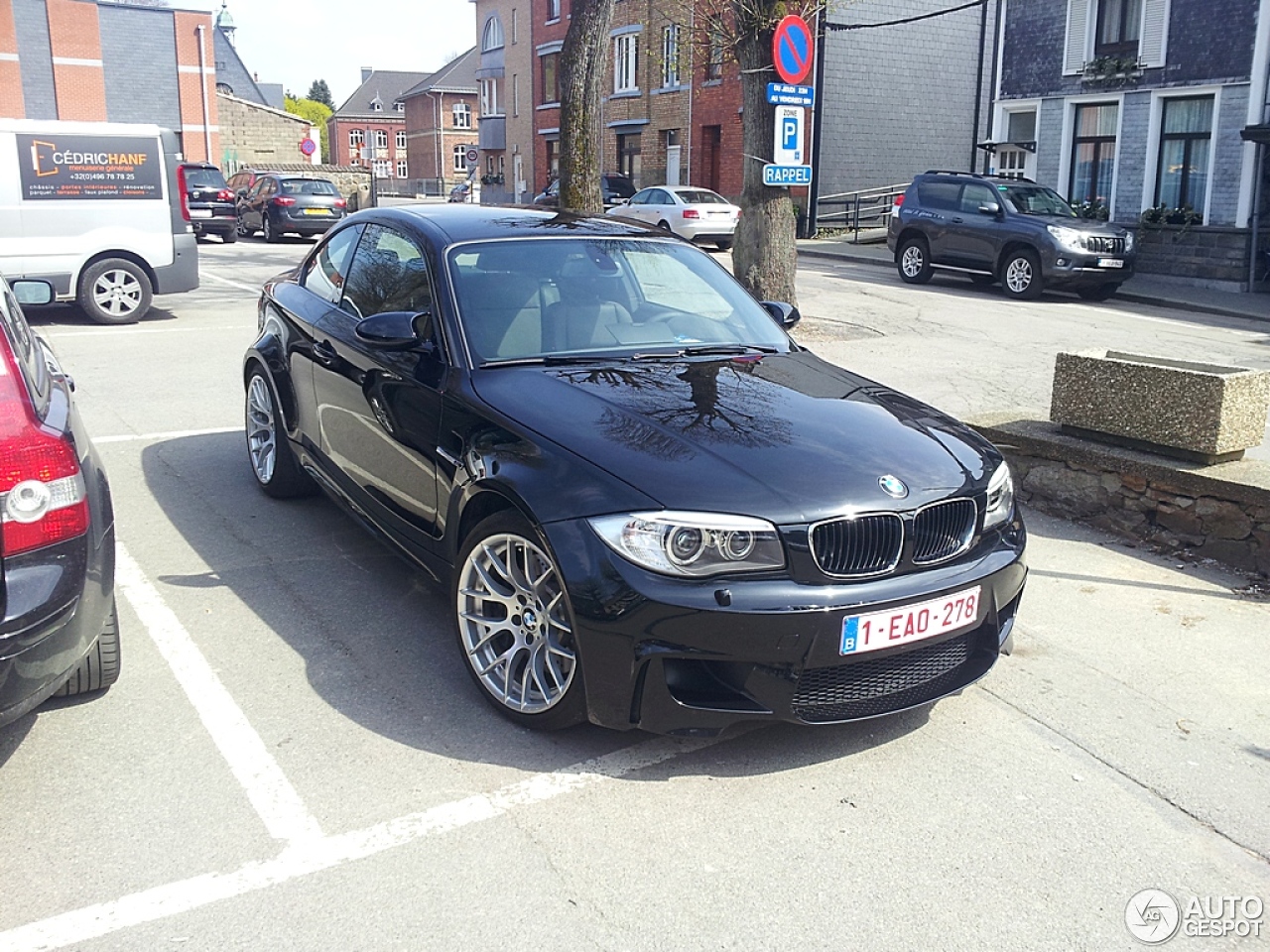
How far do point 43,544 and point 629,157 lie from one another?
1584 inches

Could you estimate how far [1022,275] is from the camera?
18.2 metres

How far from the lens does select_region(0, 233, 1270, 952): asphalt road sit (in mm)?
2930

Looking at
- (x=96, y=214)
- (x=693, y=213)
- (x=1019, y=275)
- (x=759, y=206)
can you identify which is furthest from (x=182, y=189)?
(x=693, y=213)

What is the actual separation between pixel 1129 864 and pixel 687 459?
169 cm

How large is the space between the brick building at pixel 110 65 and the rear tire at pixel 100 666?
51081 mm

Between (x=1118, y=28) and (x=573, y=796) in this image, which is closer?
(x=573, y=796)

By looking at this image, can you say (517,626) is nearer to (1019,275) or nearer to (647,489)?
(647,489)

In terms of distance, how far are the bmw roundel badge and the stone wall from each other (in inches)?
108

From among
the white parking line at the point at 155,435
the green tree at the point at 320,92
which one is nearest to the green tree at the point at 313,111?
the green tree at the point at 320,92

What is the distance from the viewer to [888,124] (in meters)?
32.6

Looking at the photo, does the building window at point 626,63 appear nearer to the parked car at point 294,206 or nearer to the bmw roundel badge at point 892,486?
the parked car at point 294,206

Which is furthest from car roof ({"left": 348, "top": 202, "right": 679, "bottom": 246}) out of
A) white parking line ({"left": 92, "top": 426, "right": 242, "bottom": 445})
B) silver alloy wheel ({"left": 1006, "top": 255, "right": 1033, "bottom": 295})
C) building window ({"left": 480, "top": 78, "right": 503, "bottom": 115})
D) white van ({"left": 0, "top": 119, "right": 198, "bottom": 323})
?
building window ({"left": 480, "top": 78, "right": 503, "bottom": 115})

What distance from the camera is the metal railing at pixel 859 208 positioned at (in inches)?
1246

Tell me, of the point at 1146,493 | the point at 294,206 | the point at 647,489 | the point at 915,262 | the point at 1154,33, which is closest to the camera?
the point at 647,489
